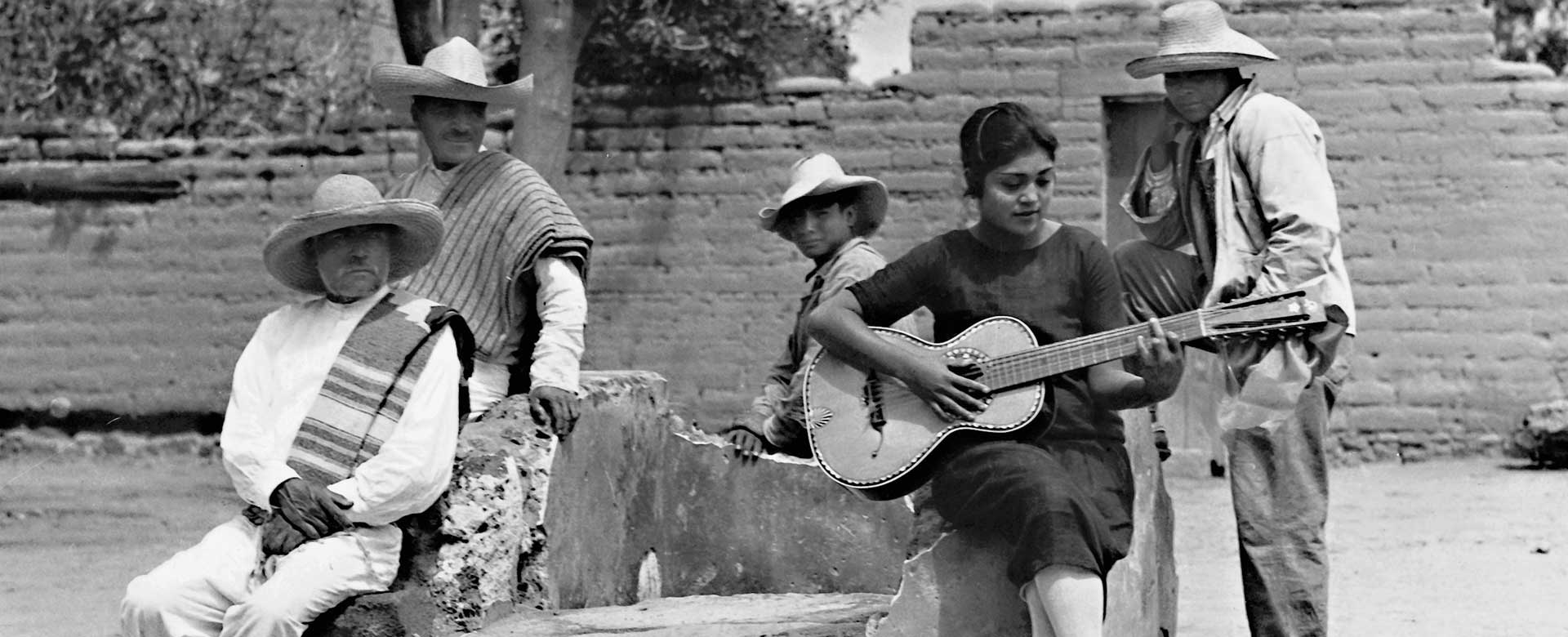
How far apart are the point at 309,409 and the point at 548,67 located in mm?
5416

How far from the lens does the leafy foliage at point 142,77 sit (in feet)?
41.0

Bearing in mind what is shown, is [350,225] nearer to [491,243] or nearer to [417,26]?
[491,243]

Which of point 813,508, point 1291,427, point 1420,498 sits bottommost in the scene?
point 1420,498

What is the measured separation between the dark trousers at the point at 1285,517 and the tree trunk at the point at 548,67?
5.88 m

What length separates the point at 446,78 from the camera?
5.62m

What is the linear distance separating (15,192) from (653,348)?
4089 mm

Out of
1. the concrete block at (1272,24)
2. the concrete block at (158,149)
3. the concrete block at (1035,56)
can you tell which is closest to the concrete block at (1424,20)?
the concrete block at (1272,24)

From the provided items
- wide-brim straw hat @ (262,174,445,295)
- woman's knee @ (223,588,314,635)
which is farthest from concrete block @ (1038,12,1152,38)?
woman's knee @ (223,588,314,635)

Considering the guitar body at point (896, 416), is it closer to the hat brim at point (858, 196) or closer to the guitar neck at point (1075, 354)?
the guitar neck at point (1075, 354)

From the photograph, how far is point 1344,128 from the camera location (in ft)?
33.2

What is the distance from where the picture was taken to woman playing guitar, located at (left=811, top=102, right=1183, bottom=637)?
414 centimetres

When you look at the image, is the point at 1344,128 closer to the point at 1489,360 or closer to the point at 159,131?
the point at 1489,360

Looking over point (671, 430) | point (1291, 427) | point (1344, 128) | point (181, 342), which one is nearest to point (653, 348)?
point (181, 342)

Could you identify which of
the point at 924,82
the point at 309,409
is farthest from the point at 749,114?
the point at 309,409
